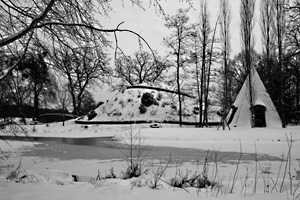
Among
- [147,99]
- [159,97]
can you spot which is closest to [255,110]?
[147,99]

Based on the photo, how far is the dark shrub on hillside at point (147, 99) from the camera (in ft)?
104

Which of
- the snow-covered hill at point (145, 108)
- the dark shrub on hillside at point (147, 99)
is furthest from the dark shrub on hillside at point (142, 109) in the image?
the dark shrub on hillside at point (147, 99)

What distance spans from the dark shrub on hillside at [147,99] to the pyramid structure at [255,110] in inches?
473

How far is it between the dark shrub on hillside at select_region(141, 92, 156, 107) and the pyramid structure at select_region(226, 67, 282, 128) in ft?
39.4

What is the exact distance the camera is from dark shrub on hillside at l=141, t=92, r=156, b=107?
31578mm

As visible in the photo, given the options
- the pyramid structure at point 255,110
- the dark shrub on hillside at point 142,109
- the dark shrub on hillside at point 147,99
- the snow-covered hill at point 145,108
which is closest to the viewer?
the pyramid structure at point 255,110

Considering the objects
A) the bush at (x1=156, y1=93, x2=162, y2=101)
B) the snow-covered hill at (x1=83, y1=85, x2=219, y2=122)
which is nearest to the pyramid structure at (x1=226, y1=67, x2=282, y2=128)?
the snow-covered hill at (x1=83, y1=85, x2=219, y2=122)

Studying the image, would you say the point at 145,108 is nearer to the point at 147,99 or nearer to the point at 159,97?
the point at 147,99

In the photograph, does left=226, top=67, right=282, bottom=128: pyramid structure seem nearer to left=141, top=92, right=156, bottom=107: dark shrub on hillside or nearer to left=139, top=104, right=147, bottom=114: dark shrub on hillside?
left=139, top=104, right=147, bottom=114: dark shrub on hillside

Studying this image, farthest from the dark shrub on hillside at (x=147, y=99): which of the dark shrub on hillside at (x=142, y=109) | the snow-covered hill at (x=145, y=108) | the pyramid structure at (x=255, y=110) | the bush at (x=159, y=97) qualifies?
the pyramid structure at (x=255, y=110)

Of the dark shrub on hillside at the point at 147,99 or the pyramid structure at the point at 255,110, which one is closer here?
the pyramid structure at the point at 255,110

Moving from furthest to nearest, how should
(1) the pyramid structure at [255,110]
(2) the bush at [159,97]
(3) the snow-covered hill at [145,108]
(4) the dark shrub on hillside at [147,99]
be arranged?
(2) the bush at [159,97] < (4) the dark shrub on hillside at [147,99] < (3) the snow-covered hill at [145,108] < (1) the pyramid structure at [255,110]

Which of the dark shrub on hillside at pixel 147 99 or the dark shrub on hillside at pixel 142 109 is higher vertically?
the dark shrub on hillside at pixel 147 99

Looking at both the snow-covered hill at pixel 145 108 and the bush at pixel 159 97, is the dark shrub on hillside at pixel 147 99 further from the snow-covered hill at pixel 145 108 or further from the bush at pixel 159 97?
the bush at pixel 159 97
